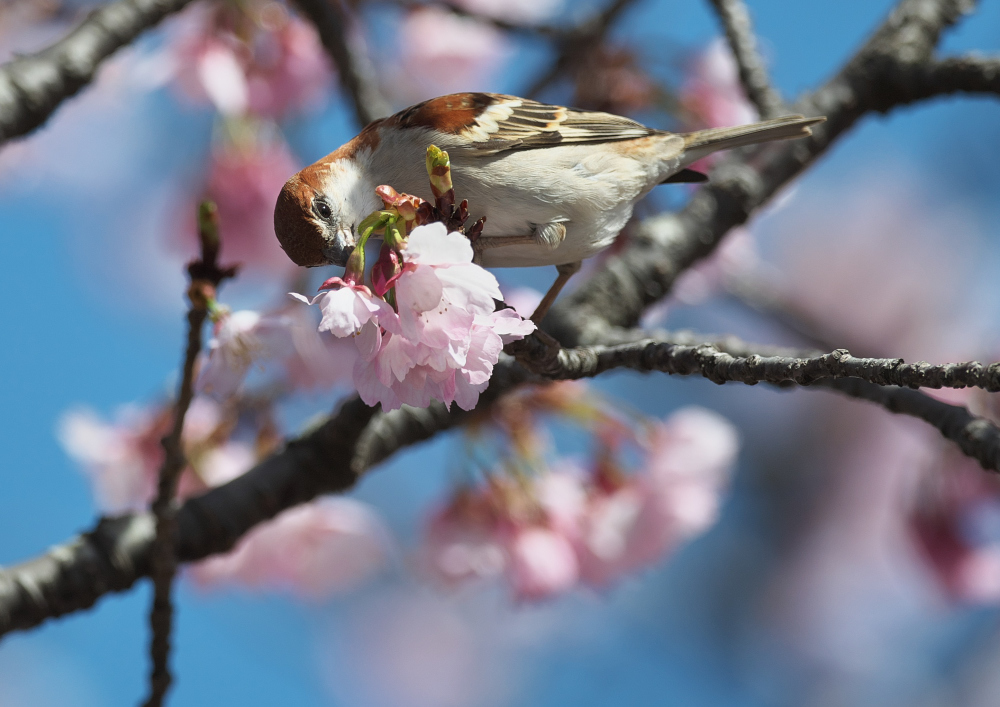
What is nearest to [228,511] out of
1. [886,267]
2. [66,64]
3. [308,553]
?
[308,553]

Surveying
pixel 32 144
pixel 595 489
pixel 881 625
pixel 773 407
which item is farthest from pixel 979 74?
→ pixel 881 625

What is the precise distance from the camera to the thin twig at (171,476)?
1801mm

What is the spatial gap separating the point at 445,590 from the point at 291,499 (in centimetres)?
88

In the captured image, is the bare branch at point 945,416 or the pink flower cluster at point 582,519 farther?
the pink flower cluster at point 582,519

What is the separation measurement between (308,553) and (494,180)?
1.82 meters

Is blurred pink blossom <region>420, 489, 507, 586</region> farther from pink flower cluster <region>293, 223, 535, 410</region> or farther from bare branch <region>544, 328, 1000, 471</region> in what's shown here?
pink flower cluster <region>293, 223, 535, 410</region>

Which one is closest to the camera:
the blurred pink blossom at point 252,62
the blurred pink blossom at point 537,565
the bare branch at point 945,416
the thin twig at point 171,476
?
the bare branch at point 945,416

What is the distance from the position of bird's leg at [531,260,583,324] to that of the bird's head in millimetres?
420

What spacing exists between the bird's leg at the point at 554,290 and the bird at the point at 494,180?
2cm

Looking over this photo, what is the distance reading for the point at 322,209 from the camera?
1.68 m

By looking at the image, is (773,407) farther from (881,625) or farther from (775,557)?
(881,625)

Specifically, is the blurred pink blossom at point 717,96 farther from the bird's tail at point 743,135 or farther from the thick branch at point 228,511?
the thick branch at point 228,511

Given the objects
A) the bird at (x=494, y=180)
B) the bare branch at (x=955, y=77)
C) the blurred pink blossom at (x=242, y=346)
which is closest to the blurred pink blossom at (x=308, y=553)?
the blurred pink blossom at (x=242, y=346)

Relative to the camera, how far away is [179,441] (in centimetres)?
191
